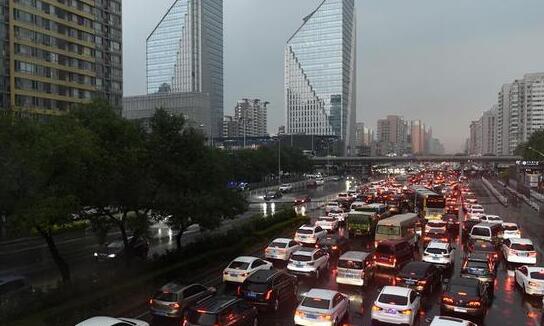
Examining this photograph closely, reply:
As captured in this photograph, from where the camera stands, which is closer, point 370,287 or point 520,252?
point 370,287

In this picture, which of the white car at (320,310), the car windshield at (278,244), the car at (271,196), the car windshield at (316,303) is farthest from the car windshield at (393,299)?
the car at (271,196)

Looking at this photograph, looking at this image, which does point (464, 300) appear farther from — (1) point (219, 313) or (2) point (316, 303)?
(1) point (219, 313)

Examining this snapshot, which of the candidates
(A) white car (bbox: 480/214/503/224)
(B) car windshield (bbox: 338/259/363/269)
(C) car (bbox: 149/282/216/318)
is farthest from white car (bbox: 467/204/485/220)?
(C) car (bbox: 149/282/216/318)

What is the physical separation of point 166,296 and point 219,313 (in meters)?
3.72

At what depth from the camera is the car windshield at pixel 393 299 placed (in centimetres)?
1748

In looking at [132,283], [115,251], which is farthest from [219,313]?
[115,251]

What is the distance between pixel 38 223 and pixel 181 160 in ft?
35.9

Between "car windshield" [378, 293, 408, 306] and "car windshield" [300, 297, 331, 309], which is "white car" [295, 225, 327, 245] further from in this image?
"car windshield" [300, 297, 331, 309]

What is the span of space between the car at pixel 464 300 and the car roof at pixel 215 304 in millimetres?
8031

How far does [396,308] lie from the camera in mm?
17297

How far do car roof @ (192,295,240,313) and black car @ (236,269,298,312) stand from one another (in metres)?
2.87

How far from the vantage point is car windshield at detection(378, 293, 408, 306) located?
17.5 m

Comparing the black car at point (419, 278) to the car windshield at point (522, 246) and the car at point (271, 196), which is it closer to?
the car windshield at point (522, 246)

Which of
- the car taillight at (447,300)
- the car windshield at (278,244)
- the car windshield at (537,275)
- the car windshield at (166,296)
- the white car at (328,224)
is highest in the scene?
the car windshield at (166,296)
